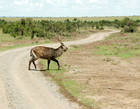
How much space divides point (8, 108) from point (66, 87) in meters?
4.85

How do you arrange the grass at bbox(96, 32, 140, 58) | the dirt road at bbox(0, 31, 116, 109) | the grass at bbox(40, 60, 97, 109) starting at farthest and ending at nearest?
1. the grass at bbox(96, 32, 140, 58)
2. the grass at bbox(40, 60, 97, 109)
3. the dirt road at bbox(0, 31, 116, 109)

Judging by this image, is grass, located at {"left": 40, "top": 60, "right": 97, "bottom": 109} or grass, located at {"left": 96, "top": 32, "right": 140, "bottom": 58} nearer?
grass, located at {"left": 40, "top": 60, "right": 97, "bottom": 109}

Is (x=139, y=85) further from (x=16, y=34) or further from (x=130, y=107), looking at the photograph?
(x=16, y=34)

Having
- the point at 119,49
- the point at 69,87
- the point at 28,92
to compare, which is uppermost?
the point at 119,49

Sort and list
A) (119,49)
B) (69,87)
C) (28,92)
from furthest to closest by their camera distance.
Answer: (119,49)
(69,87)
(28,92)

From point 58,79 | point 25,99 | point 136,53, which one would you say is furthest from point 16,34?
point 25,99

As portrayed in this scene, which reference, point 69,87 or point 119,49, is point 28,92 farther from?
point 119,49

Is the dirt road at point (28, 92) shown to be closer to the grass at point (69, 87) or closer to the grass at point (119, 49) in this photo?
the grass at point (69, 87)

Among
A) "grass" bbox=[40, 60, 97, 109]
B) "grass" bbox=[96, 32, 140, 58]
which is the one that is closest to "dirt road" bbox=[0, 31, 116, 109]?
"grass" bbox=[40, 60, 97, 109]

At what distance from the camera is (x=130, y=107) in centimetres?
1305

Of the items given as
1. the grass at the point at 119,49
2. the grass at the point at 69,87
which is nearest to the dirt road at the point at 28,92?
the grass at the point at 69,87

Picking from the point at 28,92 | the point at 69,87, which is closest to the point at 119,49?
the point at 69,87

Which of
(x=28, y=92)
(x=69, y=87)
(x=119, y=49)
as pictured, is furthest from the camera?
(x=119, y=49)

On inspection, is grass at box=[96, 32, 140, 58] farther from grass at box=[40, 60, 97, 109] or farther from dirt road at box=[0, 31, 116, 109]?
dirt road at box=[0, 31, 116, 109]
